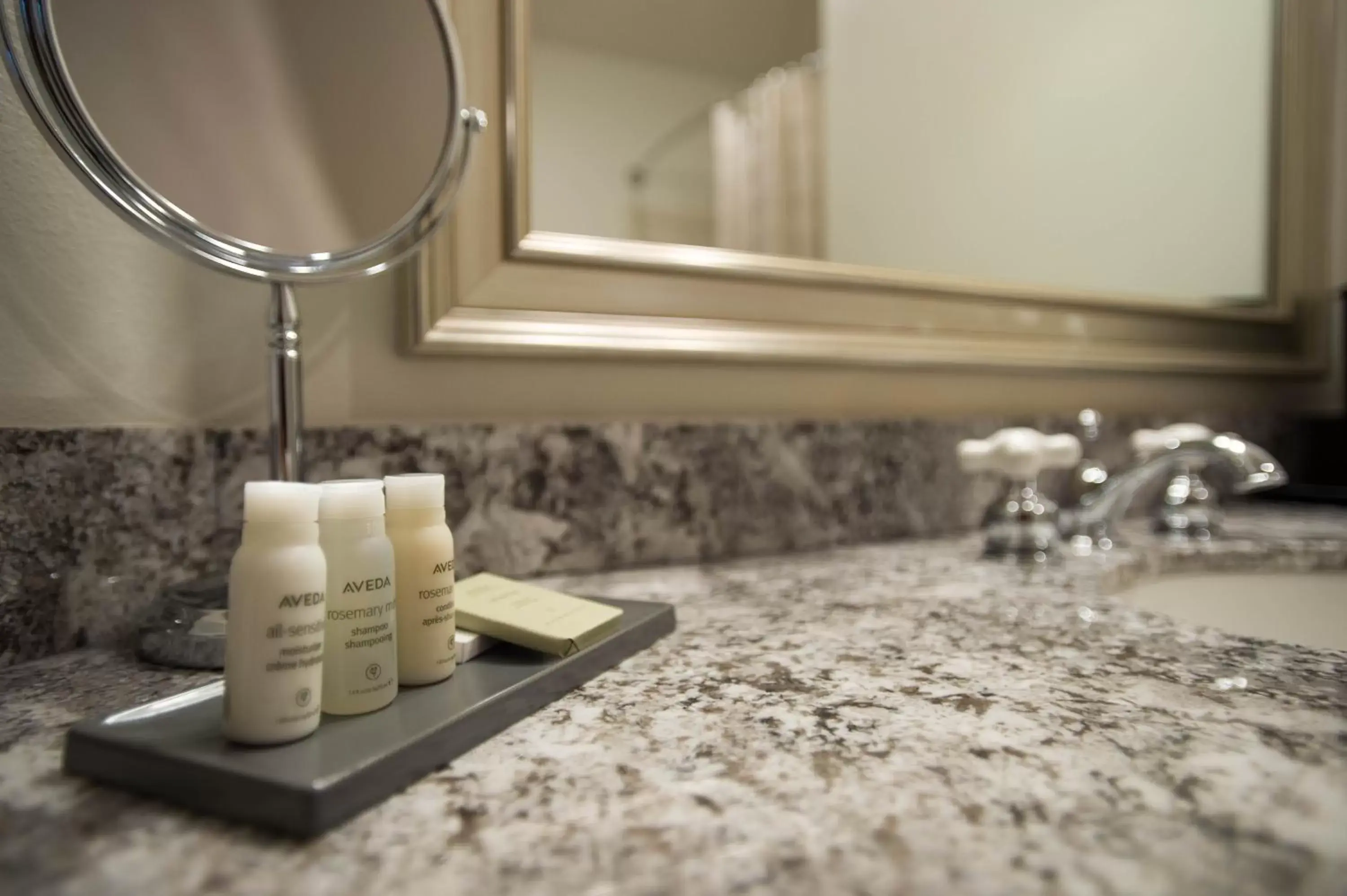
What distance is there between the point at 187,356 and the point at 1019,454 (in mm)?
725

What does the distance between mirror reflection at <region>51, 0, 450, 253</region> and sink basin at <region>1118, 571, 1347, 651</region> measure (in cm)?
83

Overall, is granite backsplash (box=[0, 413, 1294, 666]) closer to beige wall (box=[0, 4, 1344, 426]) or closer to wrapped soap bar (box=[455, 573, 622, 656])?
beige wall (box=[0, 4, 1344, 426])

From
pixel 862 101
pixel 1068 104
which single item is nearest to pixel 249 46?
pixel 862 101

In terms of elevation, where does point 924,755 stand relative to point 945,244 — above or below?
below

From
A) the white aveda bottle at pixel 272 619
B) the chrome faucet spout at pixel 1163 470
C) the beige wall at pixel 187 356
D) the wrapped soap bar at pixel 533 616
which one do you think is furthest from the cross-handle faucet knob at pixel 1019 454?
the white aveda bottle at pixel 272 619

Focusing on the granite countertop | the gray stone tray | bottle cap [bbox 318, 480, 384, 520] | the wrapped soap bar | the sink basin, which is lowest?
the sink basin

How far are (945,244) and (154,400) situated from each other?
35.0 inches

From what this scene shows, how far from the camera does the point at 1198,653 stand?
48 cm

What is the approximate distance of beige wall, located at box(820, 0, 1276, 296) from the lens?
99cm

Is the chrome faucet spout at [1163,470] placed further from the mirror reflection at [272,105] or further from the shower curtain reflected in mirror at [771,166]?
the mirror reflection at [272,105]

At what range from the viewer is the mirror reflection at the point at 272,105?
0.48 meters

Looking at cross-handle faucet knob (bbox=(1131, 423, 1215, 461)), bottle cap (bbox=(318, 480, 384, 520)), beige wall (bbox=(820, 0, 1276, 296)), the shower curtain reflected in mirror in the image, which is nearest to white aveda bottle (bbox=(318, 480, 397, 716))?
bottle cap (bbox=(318, 480, 384, 520))

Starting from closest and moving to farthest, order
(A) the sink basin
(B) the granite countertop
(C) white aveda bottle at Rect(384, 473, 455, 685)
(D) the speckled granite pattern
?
(B) the granite countertop
(C) white aveda bottle at Rect(384, 473, 455, 685)
(D) the speckled granite pattern
(A) the sink basin

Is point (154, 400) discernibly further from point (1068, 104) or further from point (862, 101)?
point (1068, 104)
